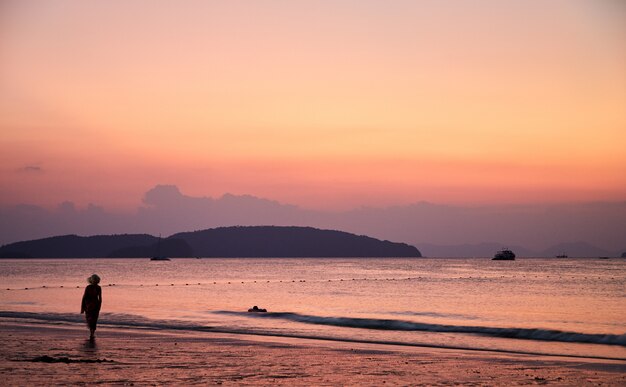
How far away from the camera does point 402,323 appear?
117 ft

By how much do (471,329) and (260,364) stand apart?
17274 millimetres

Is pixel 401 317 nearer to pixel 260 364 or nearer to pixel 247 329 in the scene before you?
pixel 247 329

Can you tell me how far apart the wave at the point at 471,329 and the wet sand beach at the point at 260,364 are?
6.99 meters

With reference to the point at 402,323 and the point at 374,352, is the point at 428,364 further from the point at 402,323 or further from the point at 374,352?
the point at 402,323

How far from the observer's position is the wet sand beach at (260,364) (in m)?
16.3

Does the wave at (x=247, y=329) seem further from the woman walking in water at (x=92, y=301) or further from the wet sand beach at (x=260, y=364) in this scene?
the woman walking in water at (x=92, y=301)

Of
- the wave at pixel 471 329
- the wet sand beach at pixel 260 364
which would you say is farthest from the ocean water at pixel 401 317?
the wet sand beach at pixel 260 364

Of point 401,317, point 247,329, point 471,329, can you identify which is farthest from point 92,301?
point 401,317

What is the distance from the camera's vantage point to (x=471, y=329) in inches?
1334

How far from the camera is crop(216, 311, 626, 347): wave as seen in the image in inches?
1149

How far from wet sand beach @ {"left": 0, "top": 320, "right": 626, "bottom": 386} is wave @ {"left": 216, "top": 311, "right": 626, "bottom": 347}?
6992mm

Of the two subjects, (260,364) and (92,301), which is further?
(92,301)

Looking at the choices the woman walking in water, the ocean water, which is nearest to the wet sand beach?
the woman walking in water

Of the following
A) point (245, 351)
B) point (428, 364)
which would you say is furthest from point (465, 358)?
point (245, 351)
